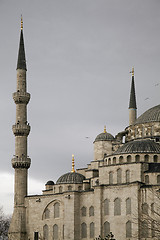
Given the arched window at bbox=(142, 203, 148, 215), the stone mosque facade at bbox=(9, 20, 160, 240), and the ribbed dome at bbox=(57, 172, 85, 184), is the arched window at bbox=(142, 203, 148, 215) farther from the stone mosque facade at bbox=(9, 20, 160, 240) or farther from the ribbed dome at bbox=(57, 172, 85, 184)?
the ribbed dome at bbox=(57, 172, 85, 184)

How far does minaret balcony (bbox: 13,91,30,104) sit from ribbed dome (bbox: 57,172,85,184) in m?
7.52

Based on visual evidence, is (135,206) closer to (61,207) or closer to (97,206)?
(97,206)

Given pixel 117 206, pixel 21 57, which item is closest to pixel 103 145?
pixel 117 206

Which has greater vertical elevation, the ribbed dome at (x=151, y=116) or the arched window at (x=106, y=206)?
the ribbed dome at (x=151, y=116)

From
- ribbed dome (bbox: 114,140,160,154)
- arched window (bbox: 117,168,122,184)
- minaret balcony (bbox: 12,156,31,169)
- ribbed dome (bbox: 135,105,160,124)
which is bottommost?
arched window (bbox: 117,168,122,184)

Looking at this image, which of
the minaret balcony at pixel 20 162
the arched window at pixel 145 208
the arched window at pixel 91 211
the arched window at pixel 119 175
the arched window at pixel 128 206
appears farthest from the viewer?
the minaret balcony at pixel 20 162

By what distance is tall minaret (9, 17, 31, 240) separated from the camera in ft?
142

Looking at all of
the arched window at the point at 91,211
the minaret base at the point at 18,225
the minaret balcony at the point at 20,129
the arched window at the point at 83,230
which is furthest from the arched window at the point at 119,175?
the minaret balcony at the point at 20,129

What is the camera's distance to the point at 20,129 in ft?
147

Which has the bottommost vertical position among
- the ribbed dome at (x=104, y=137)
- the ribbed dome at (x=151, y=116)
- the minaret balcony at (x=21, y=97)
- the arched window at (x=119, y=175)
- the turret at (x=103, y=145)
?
the arched window at (x=119, y=175)

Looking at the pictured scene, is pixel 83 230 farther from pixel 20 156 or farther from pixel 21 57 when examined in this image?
pixel 21 57

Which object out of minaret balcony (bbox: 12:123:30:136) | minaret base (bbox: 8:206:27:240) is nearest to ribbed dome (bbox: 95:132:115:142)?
minaret balcony (bbox: 12:123:30:136)

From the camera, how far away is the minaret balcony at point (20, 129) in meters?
44.8

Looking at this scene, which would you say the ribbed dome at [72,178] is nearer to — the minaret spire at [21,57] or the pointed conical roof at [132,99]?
the minaret spire at [21,57]
